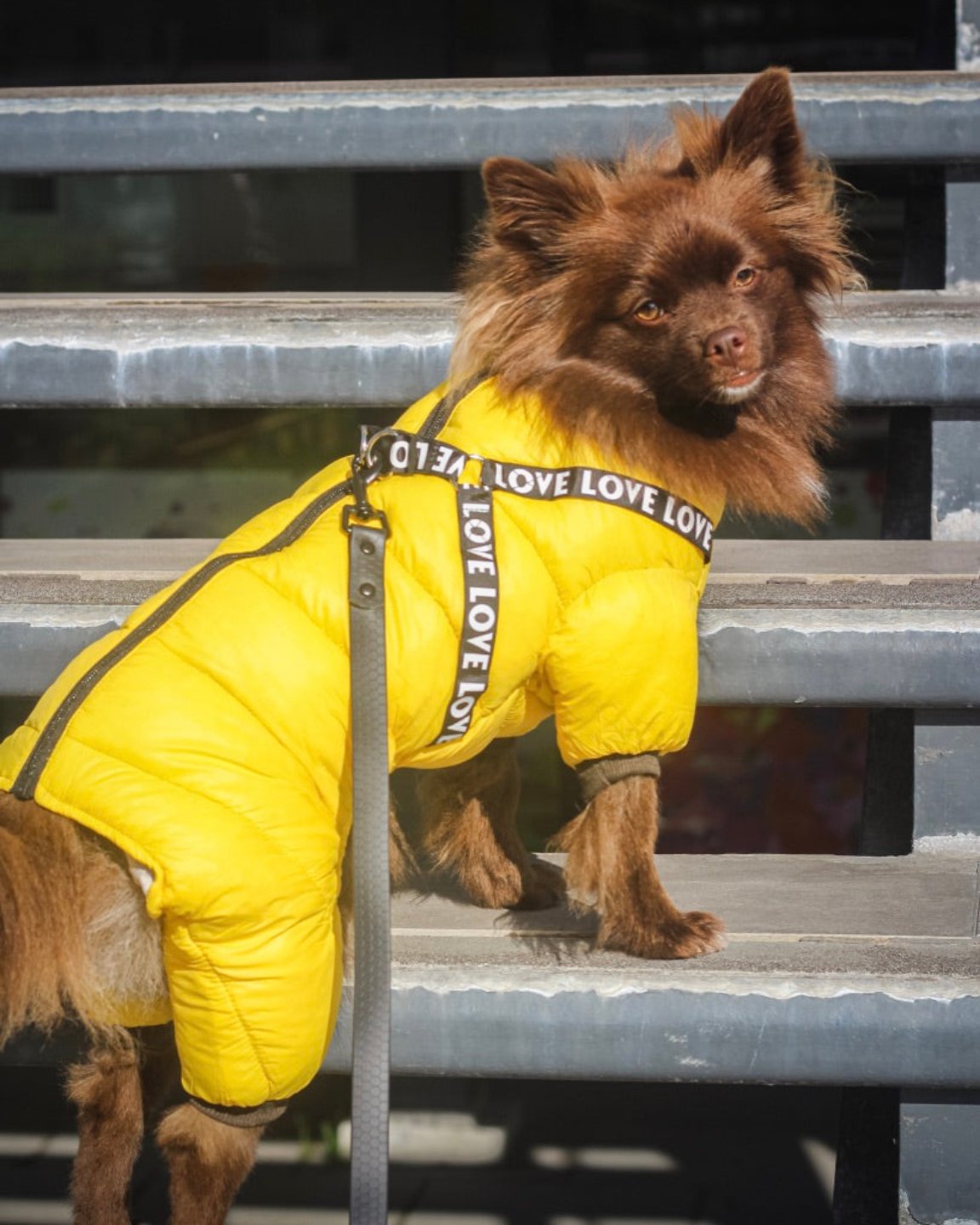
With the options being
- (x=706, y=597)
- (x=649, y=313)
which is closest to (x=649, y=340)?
(x=649, y=313)

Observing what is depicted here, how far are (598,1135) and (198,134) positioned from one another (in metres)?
2.37

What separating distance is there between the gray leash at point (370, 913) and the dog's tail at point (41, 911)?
33cm

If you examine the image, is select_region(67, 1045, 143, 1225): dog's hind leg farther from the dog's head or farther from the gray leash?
the dog's head

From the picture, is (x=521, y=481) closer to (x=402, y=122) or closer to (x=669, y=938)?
(x=669, y=938)

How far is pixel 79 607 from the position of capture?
234cm

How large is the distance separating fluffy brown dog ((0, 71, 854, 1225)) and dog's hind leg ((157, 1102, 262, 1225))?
0.17 m

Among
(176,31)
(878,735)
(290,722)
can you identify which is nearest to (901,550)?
(878,735)

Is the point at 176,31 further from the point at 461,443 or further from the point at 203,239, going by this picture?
the point at 461,443

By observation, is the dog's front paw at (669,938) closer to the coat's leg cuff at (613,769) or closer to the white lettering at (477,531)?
the coat's leg cuff at (613,769)

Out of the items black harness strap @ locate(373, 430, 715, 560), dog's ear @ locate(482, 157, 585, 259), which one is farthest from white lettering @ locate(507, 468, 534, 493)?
dog's ear @ locate(482, 157, 585, 259)

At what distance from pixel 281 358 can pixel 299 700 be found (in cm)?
96

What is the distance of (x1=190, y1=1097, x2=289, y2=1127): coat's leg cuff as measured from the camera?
180 cm

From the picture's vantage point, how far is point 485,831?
2344 mm

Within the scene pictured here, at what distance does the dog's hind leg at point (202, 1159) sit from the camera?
1827 millimetres
